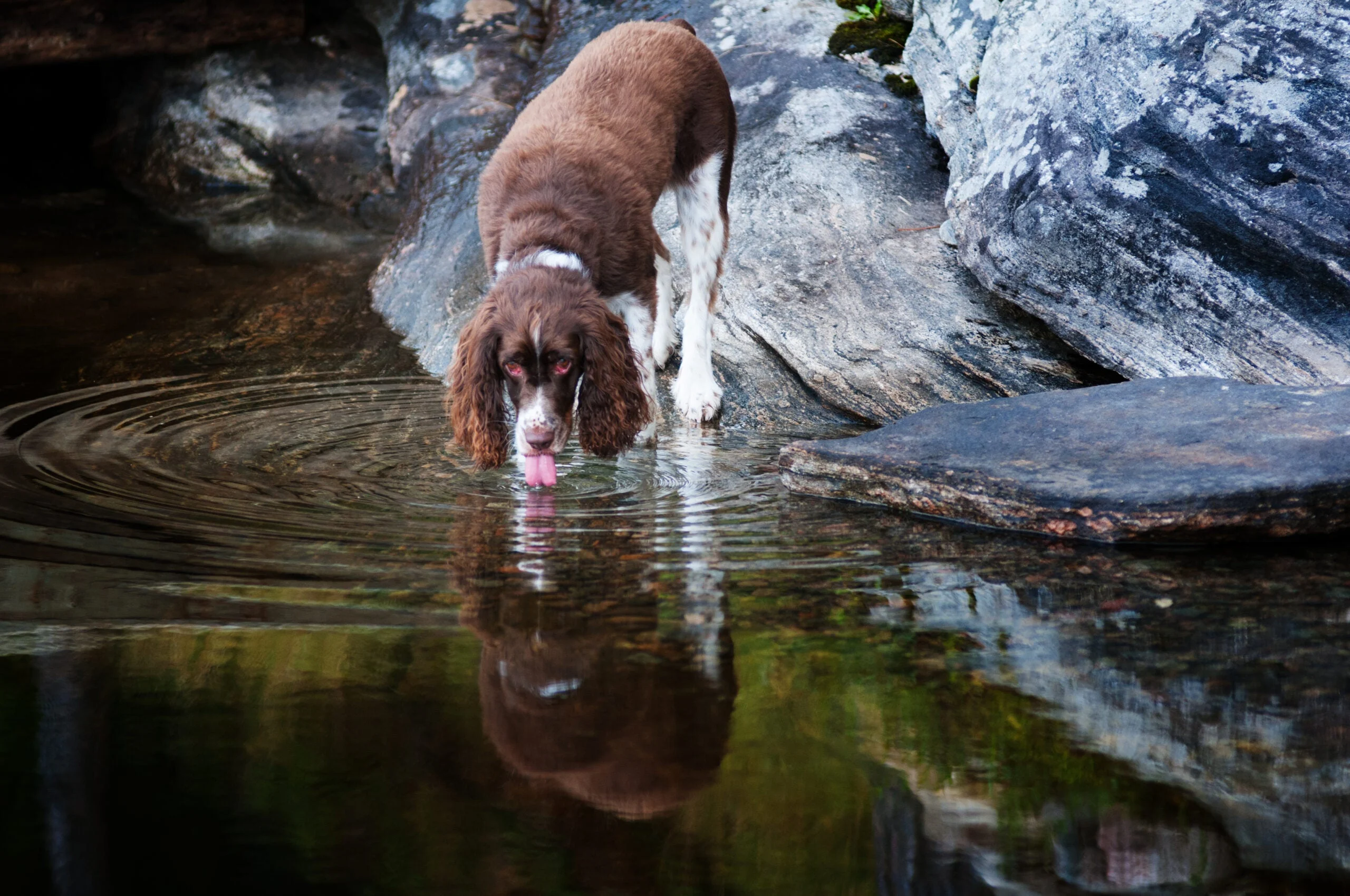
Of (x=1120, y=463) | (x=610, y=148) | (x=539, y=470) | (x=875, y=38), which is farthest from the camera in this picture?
(x=875, y=38)

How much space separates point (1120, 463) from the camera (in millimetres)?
3738

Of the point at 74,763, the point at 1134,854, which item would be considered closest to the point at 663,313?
the point at 74,763

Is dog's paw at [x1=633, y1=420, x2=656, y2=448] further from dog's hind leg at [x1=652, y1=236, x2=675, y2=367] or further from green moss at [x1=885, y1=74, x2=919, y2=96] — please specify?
green moss at [x1=885, y1=74, x2=919, y2=96]

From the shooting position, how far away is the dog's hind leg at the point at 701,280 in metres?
5.45

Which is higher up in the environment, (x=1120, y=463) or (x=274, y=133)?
(x=274, y=133)

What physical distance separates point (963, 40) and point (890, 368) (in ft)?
5.74

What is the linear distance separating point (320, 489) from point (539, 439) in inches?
28.5

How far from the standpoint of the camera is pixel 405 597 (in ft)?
9.79

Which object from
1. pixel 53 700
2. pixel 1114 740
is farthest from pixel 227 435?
pixel 1114 740

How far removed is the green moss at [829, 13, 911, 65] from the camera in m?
6.97

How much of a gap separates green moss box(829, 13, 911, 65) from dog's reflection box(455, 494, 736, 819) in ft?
14.6

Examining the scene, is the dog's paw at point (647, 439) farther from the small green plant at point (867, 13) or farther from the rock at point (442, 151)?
the small green plant at point (867, 13)

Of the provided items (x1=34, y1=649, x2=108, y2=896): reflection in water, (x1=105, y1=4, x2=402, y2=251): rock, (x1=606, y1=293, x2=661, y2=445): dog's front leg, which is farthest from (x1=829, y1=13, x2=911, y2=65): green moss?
(x1=34, y1=649, x2=108, y2=896): reflection in water

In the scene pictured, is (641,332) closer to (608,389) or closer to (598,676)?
(608,389)
